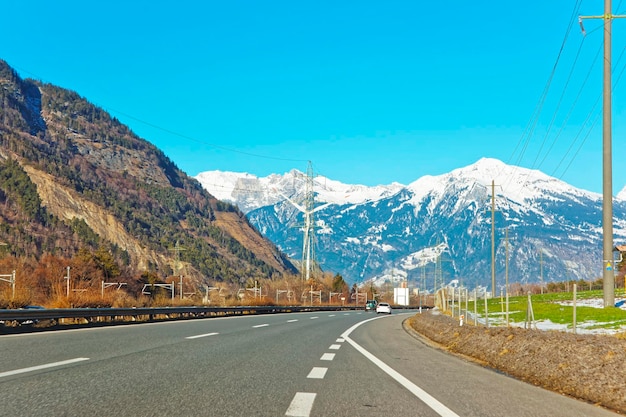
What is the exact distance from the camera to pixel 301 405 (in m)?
7.39

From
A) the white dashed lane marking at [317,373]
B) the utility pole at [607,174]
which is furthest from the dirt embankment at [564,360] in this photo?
the utility pole at [607,174]

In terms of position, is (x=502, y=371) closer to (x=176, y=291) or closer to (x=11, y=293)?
(x=11, y=293)

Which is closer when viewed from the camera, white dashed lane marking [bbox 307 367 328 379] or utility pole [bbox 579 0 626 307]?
white dashed lane marking [bbox 307 367 328 379]

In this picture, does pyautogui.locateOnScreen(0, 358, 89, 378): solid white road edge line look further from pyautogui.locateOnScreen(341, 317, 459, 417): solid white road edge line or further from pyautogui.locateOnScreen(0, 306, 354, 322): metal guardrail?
pyautogui.locateOnScreen(0, 306, 354, 322): metal guardrail

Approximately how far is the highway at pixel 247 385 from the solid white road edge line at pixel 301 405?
0.01 metres

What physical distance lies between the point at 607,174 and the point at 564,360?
1954 centimetres

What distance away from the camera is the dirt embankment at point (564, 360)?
8.69 metres

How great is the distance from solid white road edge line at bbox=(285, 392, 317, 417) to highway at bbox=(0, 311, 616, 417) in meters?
0.01

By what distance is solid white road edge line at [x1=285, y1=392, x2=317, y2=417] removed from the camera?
22.6ft

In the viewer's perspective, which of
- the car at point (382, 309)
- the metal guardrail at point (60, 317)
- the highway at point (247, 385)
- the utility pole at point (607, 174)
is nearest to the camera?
the highway at point (247, 385)

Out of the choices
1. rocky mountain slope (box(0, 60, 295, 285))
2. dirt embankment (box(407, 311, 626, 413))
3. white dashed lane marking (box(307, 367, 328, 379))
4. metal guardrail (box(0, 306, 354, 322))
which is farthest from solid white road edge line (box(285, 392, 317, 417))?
rocky mountain slope (box(0, 60, 295, 285))

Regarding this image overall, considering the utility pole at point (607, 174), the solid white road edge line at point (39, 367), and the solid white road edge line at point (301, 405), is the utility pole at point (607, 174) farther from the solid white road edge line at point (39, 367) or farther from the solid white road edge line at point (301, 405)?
the solid white road edge line at point (39, 367)

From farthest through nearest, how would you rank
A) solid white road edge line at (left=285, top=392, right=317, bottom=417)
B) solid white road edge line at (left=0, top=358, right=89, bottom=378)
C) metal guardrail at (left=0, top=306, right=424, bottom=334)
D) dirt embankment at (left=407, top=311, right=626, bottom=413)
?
metal guardrail at (left=0, top=306, right=424, bottom=334) < solid white road edge line at (left=0, top=358, right=89, bottom=378) < dirt embankment at (left=407, top=311, right=626, bottom=413) < solid white road edge line at (left=285, top=392, right=317, bottom=417)

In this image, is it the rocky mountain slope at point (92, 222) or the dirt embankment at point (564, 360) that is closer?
the dirt embankment at point (564, 360)
